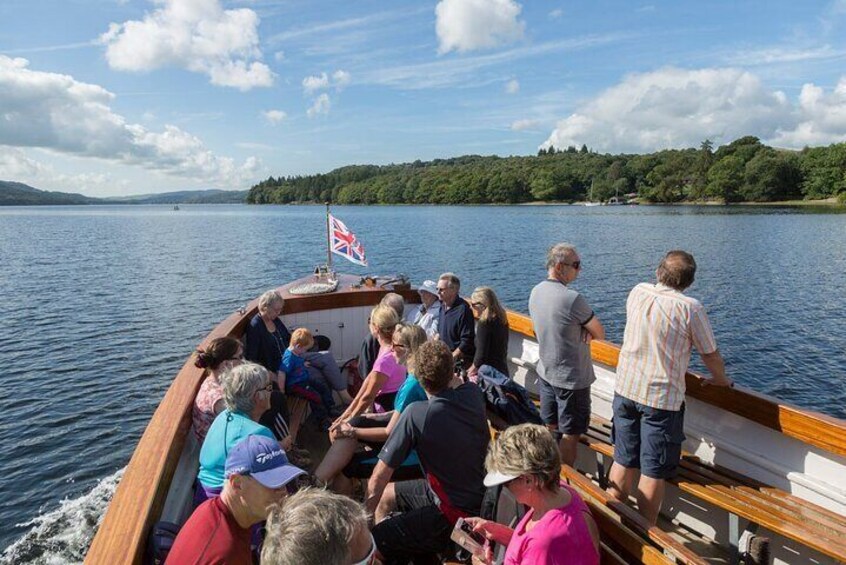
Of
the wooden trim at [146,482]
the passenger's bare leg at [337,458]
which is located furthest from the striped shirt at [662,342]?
the wooden trim at [146,482]

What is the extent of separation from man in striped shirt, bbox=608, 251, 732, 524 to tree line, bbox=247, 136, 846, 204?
250 feet

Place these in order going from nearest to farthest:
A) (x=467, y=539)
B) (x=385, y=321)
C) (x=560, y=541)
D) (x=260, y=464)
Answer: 1. (x=560, y=541)
2. (x=260, y=464)
3. (x=467, y=539)
4. (x=385, y=321)

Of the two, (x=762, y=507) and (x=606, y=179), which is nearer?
(x=762, y=507)

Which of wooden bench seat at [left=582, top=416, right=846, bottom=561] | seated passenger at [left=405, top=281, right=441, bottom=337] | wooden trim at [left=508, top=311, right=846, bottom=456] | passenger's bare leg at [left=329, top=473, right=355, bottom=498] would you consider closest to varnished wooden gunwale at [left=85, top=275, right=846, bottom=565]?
wooden trim at [left=508, top=311, right=846, bottom=456]

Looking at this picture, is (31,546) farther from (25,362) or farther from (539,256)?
(539,256)

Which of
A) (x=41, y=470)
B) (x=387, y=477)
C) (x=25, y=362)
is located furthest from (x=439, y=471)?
(x=25, y=362)

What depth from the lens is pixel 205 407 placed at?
10.7ft

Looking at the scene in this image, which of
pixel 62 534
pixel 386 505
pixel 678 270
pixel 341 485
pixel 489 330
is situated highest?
pixel 678 270

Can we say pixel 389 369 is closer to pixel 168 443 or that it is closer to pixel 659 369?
pixel 168 443

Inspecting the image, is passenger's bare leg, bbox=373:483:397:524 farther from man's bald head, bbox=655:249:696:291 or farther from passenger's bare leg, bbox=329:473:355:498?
man's bald head, bbox=655:249:696:291

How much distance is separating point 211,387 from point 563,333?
7.13ft

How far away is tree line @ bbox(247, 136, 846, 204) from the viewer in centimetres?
7288

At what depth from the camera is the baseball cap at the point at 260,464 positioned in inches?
72.1

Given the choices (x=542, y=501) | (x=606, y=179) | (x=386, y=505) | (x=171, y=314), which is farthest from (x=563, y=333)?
(x=606, y=179)
